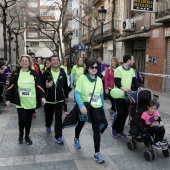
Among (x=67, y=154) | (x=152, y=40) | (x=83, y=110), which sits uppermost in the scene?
(x=152, y=40)

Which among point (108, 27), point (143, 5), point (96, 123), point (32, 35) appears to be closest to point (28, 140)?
point (96, 123)

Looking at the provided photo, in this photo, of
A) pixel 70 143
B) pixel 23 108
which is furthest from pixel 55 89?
pixel 70 143

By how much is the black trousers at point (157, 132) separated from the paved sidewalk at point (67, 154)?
1.10 ft

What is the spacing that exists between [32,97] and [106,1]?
2183 centimetres

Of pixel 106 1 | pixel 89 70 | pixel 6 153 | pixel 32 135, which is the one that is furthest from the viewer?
pixel 106 1

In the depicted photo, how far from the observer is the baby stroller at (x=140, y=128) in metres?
4.75

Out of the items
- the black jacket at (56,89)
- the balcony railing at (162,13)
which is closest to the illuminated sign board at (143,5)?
the balcony railing at (162,13)

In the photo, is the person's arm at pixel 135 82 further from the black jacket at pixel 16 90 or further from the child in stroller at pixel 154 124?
the black jacket at pixel 16 90

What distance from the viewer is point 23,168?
14.4 ft

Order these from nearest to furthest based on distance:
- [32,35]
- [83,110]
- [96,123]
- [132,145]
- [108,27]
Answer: [83,110] → [96,123] → [132,145] → [108,27] → [32,35]

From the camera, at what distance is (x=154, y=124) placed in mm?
4816

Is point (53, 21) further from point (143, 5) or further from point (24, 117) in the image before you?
point (24, 117)

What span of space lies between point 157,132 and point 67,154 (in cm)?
159

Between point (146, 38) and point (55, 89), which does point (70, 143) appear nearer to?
point (55, 89)
